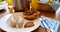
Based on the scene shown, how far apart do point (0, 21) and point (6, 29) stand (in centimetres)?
7

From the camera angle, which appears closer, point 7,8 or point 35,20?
point 35,20

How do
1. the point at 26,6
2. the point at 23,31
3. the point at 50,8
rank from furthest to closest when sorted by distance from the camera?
the point at 50,8 < the point at 26,6 < the point at 23,31

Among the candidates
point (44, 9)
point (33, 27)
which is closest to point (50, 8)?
point (44, 9)

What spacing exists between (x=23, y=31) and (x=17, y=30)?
0.08ft

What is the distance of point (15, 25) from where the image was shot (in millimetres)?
449

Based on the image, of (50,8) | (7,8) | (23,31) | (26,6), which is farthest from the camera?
(50,8)

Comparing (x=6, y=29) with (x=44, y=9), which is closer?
(x=6, y=29)

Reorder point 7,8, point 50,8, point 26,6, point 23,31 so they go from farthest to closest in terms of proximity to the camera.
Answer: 1. point 50,8
2. point 7,8
3. point 26,6
4. point 23,31

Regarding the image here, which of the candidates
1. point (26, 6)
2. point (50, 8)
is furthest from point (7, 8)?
point (50, 8)

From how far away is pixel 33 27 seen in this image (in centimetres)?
44

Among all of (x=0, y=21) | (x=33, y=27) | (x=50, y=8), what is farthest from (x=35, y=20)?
(x=50, y=8)

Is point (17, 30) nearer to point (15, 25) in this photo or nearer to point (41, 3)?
point (15, 25)

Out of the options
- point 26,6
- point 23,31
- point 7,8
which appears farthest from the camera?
point 7,8

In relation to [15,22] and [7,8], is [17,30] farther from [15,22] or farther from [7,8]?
[7,8]
